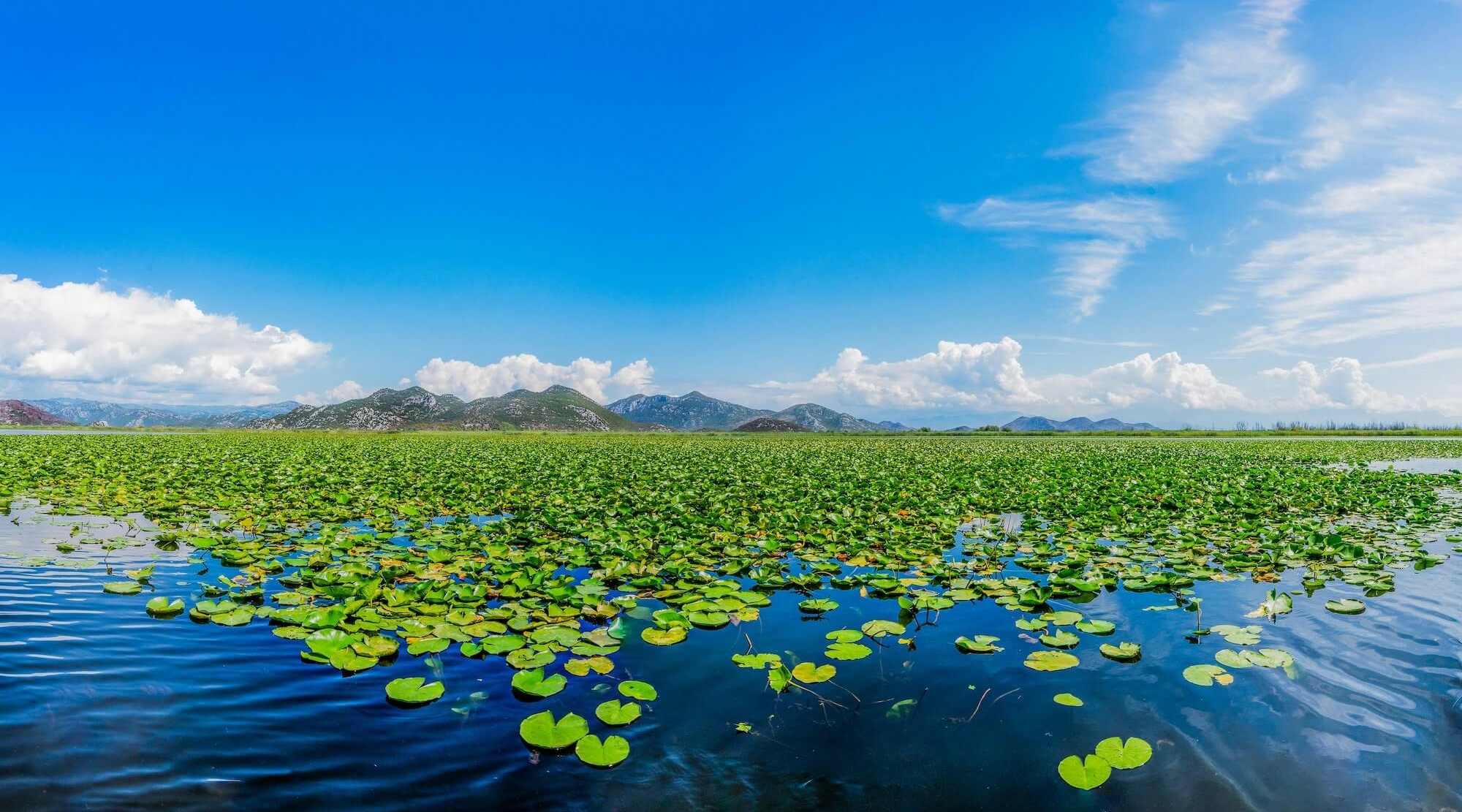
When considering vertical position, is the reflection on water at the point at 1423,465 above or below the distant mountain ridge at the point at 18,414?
below

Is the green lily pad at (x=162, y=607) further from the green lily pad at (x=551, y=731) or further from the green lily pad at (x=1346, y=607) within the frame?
the green lily pad at (x=1346, y=607)

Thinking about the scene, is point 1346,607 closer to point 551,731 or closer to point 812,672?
point 812,672

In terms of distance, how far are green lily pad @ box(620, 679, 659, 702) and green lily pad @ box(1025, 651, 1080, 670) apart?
2905 millimetres

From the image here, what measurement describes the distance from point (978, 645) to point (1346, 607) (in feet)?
13.9

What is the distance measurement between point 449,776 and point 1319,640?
7065mm

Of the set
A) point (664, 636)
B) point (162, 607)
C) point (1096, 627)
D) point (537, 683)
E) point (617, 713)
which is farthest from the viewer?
point (162, 607)

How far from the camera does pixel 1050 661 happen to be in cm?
516

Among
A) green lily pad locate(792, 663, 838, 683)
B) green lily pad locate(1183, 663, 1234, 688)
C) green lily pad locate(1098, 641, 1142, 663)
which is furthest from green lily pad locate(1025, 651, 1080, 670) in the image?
green lily pad locate(792, 663, 838, 683)

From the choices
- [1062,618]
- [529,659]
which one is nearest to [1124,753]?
[1062,618]

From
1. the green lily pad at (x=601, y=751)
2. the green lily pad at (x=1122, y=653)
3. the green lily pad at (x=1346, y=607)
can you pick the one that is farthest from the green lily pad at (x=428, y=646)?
the green lily pad at (x=1346, y=607)

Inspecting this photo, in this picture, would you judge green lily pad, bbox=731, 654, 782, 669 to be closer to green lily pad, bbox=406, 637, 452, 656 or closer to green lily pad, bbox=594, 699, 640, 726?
green lily pad, bbox=594, 699, 640, 726

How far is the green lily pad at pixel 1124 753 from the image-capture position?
3598mm

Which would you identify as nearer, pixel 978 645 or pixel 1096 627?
pixel 978 645

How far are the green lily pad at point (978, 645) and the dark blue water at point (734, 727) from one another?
12cm
